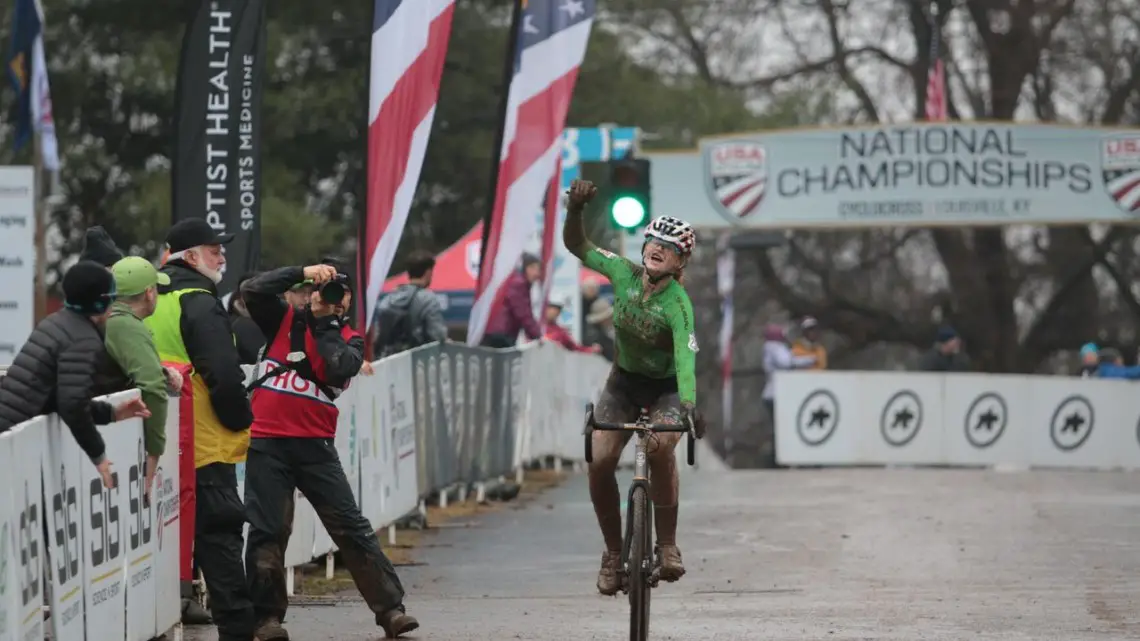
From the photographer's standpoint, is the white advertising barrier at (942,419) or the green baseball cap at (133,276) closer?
the green baseball cap at (133,276)

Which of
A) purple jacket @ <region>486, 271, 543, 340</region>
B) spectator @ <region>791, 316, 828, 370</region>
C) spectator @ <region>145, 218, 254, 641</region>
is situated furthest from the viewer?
spectator @ <region>791, 316, 828, 370</region>

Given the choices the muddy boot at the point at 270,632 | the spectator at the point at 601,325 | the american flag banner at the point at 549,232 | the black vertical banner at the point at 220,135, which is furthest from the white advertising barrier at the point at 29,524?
the spectator at the point at 601,325

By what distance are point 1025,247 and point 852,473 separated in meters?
24.3

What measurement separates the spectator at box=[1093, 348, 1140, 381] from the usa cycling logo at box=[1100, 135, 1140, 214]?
313 cm

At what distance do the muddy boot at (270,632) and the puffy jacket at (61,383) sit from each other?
179 centimetres

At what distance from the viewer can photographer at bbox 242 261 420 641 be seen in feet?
→ 34.7

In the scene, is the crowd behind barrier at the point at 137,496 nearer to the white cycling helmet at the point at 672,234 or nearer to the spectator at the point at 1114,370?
the white cycling helmet at the point at 672,234

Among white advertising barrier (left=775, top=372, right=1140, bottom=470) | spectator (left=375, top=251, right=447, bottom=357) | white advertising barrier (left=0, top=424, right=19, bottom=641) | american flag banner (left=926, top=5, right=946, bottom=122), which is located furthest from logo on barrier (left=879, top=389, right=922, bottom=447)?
white advertising barrier (left=0, top=424, right=19, bottom=641)

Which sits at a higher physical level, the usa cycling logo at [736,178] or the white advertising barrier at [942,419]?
the usa cycling logo at [736,178]

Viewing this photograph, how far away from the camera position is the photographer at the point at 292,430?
10562 millimetres

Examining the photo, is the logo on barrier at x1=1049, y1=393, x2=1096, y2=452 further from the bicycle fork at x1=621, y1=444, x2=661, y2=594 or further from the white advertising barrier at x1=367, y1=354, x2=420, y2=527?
the bicycle fork at x1=621, y1=444, x2=661, y2=594

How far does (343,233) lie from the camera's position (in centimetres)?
3872

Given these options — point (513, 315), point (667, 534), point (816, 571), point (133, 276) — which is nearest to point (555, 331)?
point (513, 315)

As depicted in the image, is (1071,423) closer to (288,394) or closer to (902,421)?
(902,421)
